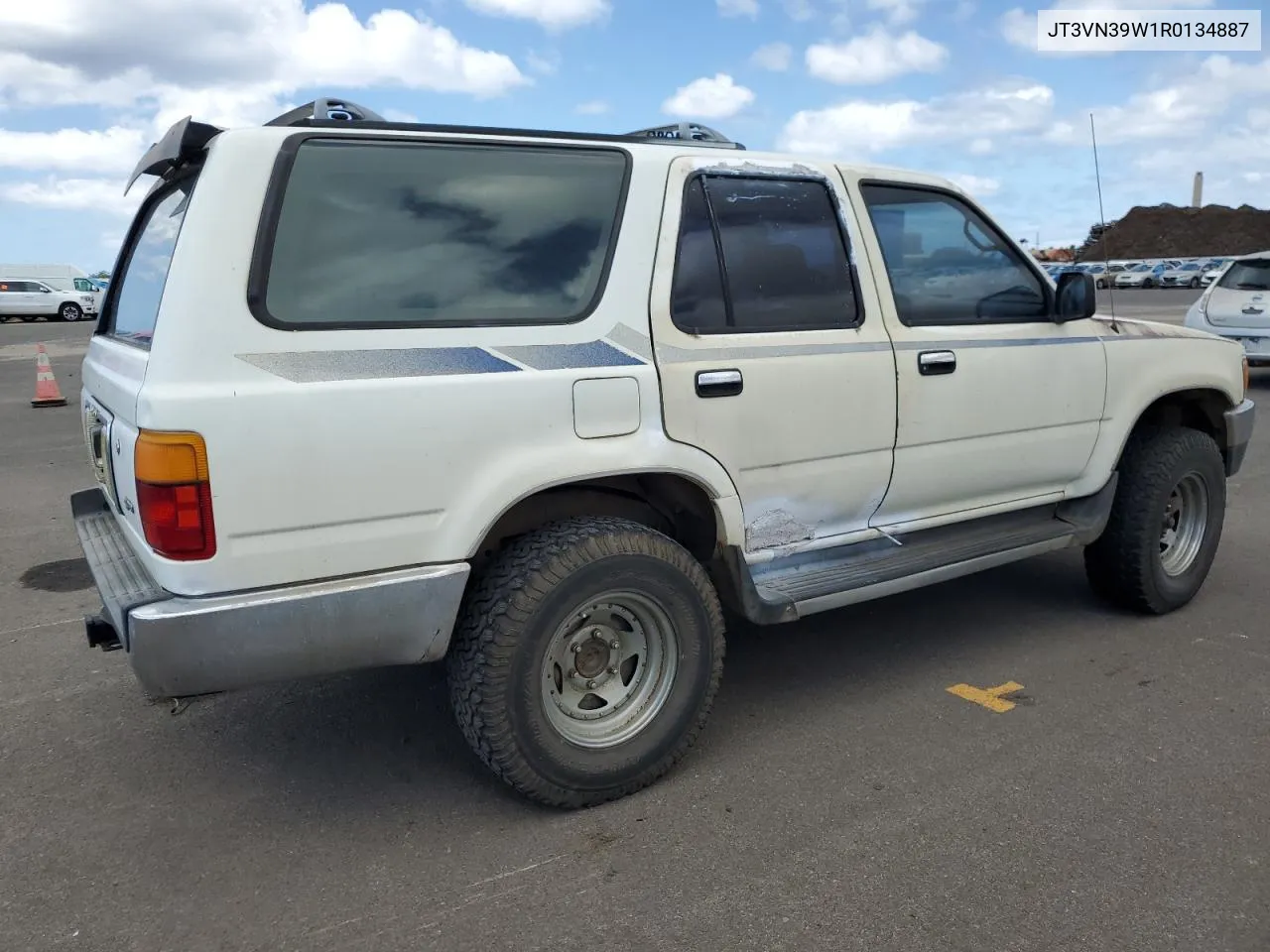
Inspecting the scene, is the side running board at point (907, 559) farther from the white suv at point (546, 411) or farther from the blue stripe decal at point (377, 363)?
the blue stripe decal at point (377, 363)

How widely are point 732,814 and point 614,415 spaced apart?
1.25 meters

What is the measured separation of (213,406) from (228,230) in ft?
1.59

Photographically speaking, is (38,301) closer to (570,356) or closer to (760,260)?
(760,260)

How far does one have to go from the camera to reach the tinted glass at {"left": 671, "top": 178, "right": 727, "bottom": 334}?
10.8ft

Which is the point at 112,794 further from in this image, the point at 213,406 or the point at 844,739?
the point at 844,739

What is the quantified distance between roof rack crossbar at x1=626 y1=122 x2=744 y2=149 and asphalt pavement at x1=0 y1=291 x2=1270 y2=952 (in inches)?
80.4

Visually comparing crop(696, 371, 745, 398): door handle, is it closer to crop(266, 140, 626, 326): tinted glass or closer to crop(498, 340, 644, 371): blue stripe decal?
crop(498, 340, 644, 371): blue stripe decal

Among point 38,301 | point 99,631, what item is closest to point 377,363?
point 99,631

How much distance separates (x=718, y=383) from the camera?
3.28 meters

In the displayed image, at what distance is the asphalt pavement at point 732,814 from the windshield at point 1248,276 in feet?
29.8

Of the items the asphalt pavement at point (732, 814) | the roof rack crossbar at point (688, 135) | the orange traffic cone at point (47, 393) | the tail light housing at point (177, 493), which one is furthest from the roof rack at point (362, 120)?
the orange traffic cone at point (47, 393)

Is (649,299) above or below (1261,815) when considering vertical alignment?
above

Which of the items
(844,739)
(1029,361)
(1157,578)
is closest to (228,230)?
(844,739)

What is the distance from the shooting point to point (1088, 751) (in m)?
3.46
